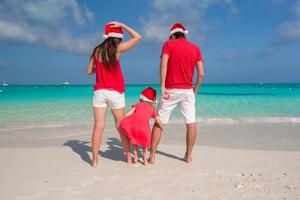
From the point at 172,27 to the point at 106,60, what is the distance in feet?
3.55

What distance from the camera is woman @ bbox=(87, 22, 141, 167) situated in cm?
411

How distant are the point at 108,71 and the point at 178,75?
38.3 inches

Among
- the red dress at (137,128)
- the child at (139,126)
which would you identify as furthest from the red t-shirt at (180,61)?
the red dress at (137,128)

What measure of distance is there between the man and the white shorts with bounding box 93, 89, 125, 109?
0.61 m

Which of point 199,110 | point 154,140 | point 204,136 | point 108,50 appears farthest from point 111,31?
point 199,110

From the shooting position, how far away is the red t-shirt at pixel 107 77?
4.19m

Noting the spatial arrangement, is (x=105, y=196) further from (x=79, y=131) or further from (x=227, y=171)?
(x=79, y=131)

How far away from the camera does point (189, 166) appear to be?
4281mm

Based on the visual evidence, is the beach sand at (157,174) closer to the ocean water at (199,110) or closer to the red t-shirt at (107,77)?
the red t-shirt at (107,77)

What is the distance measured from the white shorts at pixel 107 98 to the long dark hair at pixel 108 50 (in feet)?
1.12

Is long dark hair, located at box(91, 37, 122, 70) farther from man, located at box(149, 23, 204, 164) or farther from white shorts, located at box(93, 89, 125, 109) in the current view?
man, located at box(149, 23, 204, 164)

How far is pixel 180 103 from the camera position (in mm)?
4449

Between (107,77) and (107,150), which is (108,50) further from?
(107,150)

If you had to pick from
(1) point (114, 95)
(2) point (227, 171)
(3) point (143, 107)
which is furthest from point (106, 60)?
(2) point (227, 171)
